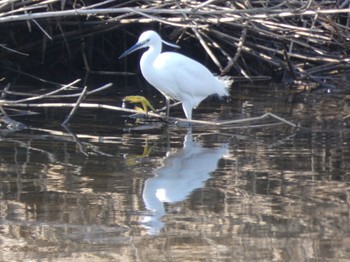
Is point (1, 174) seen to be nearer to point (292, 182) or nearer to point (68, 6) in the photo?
point (292, 182)

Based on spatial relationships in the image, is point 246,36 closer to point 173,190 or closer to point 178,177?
point 178,177

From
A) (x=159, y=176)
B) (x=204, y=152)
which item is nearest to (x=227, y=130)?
(x=204, y=152)

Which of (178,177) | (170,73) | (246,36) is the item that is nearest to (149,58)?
(170,73)

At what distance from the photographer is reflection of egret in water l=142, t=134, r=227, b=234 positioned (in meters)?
5.13

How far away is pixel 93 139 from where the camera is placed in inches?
290

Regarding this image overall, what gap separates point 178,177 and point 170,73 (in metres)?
2.61

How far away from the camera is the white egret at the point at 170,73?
8523mm

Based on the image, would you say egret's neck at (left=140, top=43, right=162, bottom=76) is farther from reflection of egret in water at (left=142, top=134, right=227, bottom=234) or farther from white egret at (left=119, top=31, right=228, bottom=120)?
reflection of egret in water at (left=142, top=134, right=227, bottom=234)

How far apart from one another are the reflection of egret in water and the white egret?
1.14m

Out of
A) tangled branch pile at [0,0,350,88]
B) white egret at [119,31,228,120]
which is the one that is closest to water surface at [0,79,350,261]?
white egret at [119,31,228,120]

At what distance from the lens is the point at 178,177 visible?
19.8 feet

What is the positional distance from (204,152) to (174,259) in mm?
2787

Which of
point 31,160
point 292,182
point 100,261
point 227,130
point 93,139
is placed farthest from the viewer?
point 227,130

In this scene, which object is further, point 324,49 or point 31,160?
point 324,49
